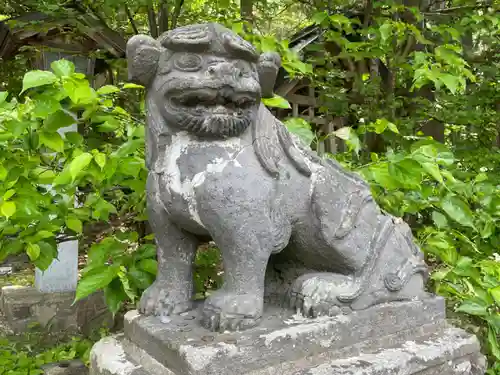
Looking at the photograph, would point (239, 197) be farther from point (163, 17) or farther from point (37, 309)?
point (37, 309)

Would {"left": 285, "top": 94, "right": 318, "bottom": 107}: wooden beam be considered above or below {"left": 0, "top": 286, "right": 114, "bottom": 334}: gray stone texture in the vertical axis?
above

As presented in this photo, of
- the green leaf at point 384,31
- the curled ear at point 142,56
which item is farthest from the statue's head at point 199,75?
the green leaf at point 384,31

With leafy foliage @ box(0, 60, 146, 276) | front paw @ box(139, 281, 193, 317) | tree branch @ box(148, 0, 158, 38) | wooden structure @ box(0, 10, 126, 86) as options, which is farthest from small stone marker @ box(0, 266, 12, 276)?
front paw @ box(139, 281, 193, 317)

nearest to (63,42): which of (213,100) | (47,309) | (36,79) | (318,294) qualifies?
(47,309)

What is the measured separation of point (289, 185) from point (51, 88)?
0.76 m

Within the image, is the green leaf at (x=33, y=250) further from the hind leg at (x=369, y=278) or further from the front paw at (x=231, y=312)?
the hind leg at (x=369, y=278)

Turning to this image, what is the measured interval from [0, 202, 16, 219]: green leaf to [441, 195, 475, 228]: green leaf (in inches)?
56.5

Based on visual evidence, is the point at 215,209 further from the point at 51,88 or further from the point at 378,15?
the point at 378,15

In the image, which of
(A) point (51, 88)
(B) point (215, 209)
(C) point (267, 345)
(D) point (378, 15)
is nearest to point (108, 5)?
(A) point (51, 88)

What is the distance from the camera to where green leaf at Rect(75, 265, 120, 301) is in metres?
1.43

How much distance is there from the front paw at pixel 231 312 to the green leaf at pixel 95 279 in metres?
0.37

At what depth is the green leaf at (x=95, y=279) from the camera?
143 cm

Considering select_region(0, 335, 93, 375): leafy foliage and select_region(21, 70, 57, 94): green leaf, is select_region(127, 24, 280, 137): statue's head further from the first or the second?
select_region(0, 335, 93, 375): leafy foliage

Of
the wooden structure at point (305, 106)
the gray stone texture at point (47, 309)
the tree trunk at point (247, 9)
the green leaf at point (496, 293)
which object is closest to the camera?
the green leaf at point (496, 293)
